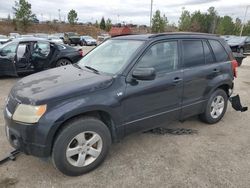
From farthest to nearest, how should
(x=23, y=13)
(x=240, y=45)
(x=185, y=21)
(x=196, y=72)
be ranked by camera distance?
(x=185, y=21) → (x=23, y=13) → (x=240, y=45) → (x=196, y=72)

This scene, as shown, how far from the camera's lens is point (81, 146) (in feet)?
10.2

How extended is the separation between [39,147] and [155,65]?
196 cm

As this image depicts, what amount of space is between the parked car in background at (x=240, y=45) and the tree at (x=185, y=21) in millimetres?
38989

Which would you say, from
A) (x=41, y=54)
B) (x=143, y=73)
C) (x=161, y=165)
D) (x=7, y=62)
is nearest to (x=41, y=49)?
(x=41, y=54)

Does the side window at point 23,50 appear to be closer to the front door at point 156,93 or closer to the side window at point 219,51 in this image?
the front door at point 156,93

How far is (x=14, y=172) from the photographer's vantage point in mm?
3229

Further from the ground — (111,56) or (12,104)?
(111,56)

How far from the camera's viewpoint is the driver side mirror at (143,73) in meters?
3.26

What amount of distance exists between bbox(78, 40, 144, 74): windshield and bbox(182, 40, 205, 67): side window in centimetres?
84

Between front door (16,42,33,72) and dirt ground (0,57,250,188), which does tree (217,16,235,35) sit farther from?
dirt ground (0,57,250,188)

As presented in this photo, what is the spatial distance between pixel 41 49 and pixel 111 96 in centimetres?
657

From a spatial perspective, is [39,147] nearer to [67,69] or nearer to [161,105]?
[67,69]

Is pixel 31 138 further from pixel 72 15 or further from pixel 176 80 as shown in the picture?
pixel 72 15

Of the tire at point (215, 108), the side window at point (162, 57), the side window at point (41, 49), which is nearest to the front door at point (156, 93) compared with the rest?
the side window at point (162, 57)
